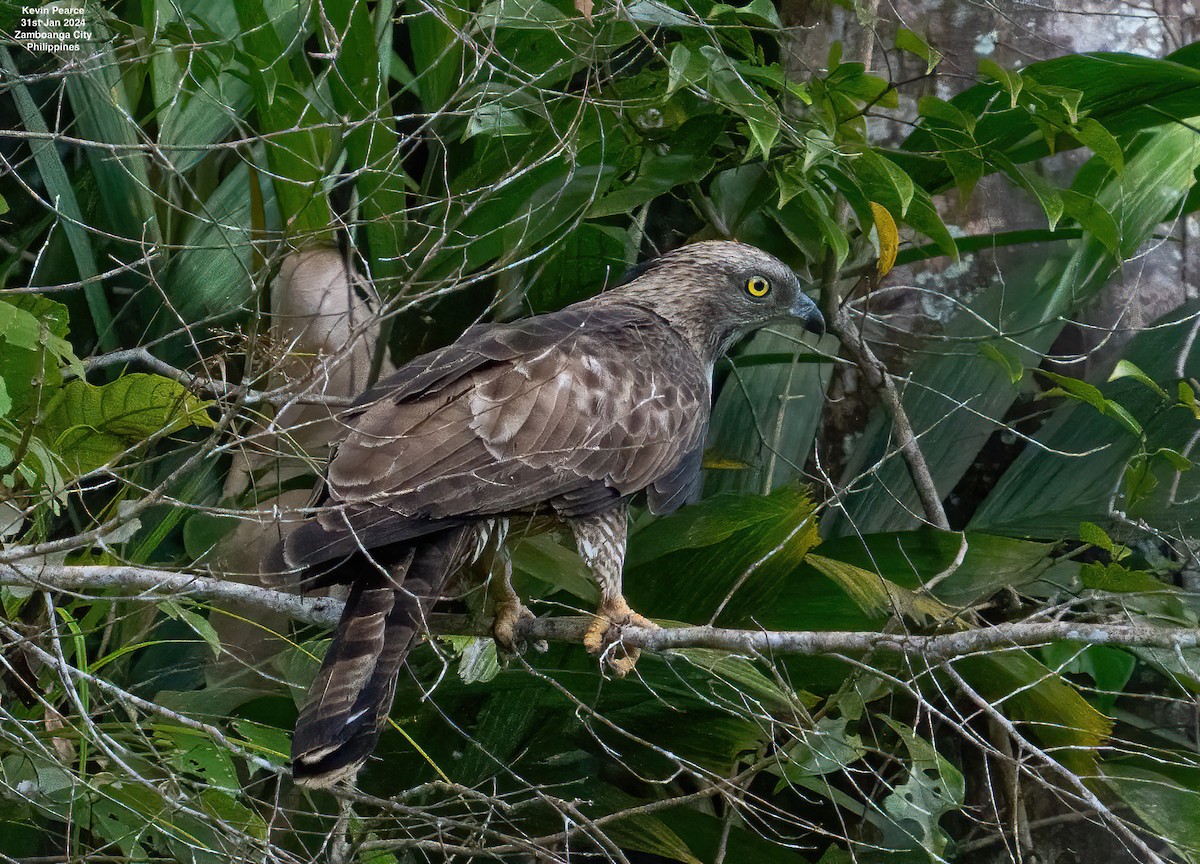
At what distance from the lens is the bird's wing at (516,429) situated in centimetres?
214

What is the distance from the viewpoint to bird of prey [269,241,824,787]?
2012mm

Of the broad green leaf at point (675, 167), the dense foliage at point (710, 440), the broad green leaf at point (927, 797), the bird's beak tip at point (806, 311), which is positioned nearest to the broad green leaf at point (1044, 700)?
the dense foliage at point (710, 440)

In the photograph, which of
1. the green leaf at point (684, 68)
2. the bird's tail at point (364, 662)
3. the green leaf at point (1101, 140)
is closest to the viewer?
the bird's tail at point (364, 662)

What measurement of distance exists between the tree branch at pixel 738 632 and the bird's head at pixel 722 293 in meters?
1.18

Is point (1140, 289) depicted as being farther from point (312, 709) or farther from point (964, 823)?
point (312, 709)

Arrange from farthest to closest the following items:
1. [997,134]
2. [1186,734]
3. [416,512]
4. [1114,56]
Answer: [1186,734] < [997,134] < [1114,56] < [416,512]

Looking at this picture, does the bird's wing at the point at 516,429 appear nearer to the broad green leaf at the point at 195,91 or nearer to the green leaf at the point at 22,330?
the green leaf at the point at 22,330

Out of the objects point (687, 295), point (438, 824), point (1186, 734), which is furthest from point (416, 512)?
point (1186, 734)

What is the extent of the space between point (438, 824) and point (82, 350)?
223 centimetres

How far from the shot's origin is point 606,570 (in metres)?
2.58

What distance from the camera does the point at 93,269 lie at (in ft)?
10.7

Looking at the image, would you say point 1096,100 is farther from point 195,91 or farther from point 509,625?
point 195,91

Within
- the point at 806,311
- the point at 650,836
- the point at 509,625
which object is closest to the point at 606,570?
the point at 509,625

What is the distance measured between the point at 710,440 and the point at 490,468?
1.43 m
